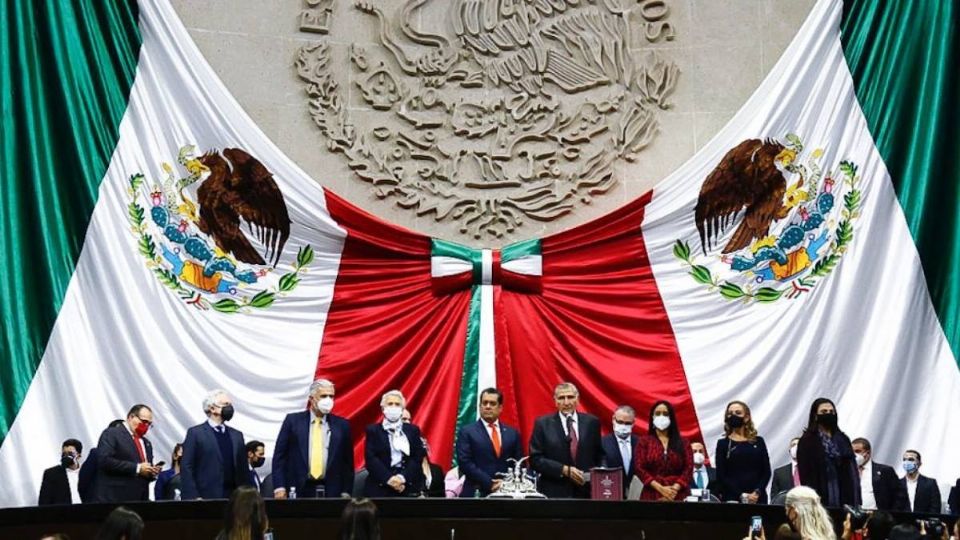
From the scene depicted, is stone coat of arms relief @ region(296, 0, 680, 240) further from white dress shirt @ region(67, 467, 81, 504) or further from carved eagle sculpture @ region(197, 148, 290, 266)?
white dress shirt @ region(67, 467, 81, 504)

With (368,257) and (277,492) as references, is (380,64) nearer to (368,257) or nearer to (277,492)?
(368,257)

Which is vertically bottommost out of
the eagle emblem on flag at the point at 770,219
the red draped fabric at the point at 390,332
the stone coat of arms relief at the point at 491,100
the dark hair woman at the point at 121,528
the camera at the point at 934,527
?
the dark hair woman at the point at 121,528

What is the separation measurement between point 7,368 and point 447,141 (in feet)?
10.2

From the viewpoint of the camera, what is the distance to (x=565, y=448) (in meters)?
9.26

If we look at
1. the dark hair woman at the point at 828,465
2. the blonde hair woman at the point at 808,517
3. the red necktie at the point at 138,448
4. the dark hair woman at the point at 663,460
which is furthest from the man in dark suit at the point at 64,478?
the blonde hair woman at the point at 808,517

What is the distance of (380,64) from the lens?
37.4 feet

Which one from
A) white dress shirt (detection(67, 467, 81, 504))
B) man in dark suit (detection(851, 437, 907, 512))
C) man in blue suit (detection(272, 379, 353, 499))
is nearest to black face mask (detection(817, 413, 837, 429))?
man in dark suit (detection(851, 437, 907, 512))

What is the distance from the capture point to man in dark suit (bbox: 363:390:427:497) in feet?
29.7

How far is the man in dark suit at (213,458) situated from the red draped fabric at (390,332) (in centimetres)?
172

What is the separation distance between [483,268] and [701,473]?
2133 mm

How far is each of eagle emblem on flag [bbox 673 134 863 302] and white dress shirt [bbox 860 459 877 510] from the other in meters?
1.39

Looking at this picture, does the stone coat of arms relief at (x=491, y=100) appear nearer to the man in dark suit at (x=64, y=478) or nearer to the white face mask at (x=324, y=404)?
the white face mask at (x=324, y=404)

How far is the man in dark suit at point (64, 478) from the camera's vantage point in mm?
9680

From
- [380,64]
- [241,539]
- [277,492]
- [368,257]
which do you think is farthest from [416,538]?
[380,64]
